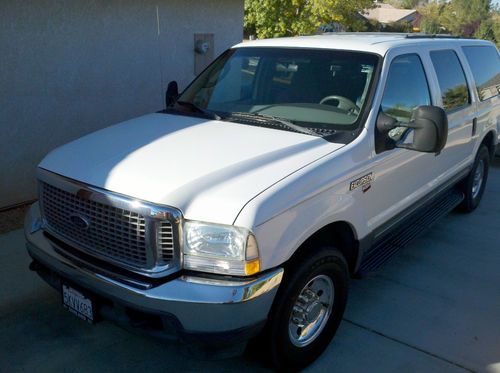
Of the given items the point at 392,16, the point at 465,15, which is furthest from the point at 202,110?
the point at 465,15

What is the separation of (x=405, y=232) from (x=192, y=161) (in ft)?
7.59

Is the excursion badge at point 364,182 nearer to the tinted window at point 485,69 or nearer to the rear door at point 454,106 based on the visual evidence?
the rear door at point 454,106

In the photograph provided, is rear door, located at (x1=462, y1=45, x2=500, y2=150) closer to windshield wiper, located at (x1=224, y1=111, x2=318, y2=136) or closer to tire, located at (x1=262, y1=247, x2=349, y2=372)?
windshield wiper, located at (x1=224, y1=111, x2=318, y2=136)

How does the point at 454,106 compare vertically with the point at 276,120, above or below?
below

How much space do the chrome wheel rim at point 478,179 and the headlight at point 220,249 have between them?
4554 millimetres

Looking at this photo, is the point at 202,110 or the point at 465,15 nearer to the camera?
the point at 202,110

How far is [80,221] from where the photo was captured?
2896 mm

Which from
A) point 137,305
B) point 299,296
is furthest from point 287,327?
point 137,305

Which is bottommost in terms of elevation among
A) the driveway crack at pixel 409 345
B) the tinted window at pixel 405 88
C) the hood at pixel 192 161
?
the driveway crack at pixel 409 345

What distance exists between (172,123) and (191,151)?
0.73m

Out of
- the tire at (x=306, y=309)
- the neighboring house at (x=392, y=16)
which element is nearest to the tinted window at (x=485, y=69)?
the tire at (x=306, y=309)

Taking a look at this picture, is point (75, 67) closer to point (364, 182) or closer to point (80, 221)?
point (80, 221)

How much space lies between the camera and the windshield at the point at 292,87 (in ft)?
12.0

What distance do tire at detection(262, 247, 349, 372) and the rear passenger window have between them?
2.22m
